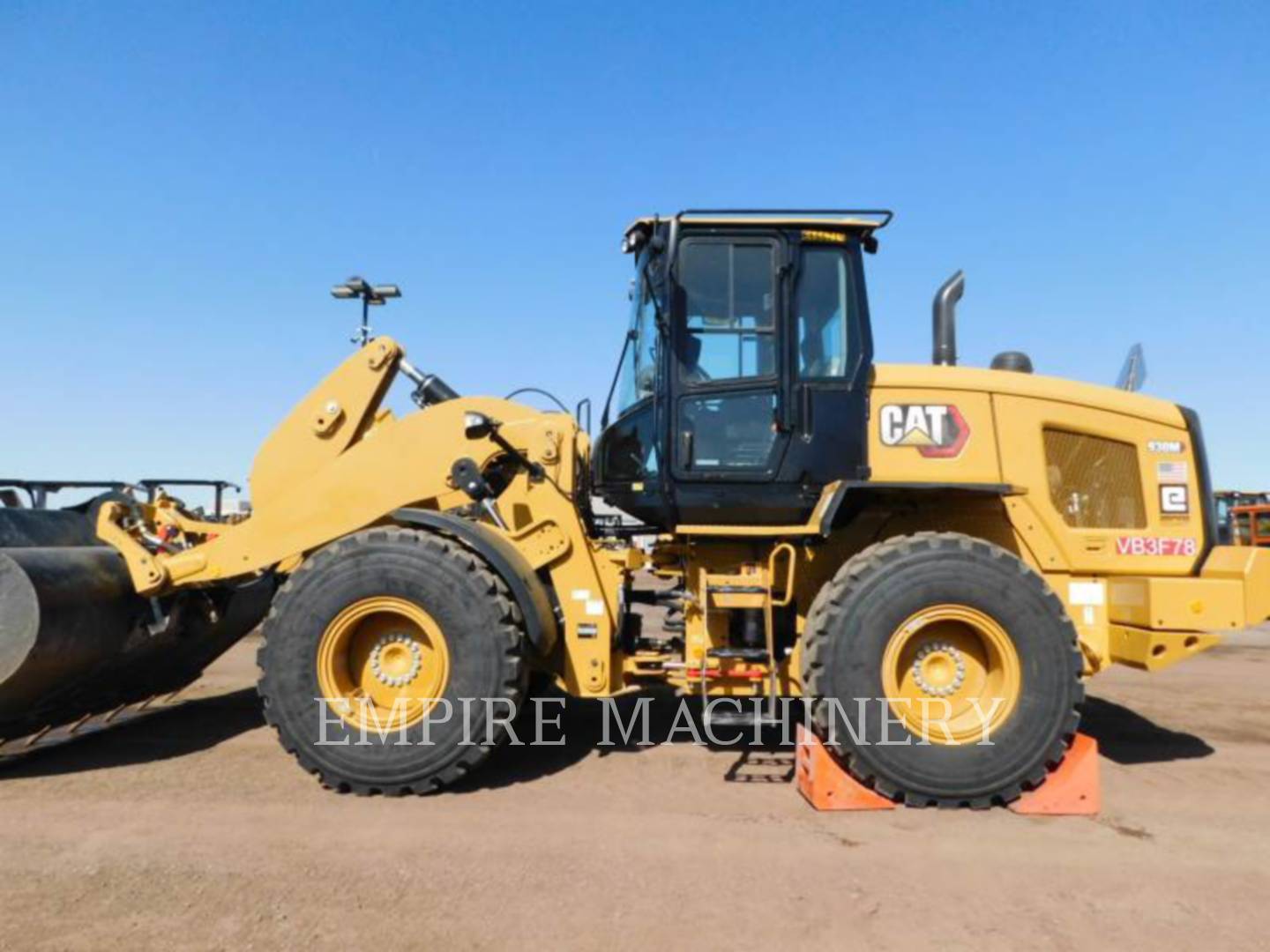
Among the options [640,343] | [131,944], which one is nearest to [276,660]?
[131,944]

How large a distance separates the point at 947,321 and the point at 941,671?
2353mm

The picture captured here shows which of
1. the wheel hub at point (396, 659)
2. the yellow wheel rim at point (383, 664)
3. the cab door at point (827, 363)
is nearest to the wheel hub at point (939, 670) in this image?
the cab door at point (827, 363)

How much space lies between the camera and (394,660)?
477 cm

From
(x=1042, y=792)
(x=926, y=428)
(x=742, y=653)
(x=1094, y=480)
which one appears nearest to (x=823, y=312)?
(x=926, y=428)

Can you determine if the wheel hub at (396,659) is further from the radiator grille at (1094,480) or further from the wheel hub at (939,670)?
the radiator grille at (1094,480)

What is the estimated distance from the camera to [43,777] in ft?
15.4

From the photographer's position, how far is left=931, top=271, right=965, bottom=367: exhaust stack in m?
5.49

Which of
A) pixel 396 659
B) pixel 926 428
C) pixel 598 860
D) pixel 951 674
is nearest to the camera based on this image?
pixel 598 860

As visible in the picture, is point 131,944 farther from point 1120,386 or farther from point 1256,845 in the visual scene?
point 1120,386

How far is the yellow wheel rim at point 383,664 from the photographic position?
15.0 ft

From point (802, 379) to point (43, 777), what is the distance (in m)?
4.82

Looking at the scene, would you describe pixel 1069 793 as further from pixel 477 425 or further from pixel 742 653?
pixel 477 425

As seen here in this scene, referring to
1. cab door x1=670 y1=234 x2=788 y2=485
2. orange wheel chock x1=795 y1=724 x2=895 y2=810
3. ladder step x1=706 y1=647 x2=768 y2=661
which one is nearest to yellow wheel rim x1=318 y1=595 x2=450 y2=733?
ladder step x1=706 y1=647 x2=768 y2=661

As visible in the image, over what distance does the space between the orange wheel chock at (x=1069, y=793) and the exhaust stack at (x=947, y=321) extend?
8.05ft
